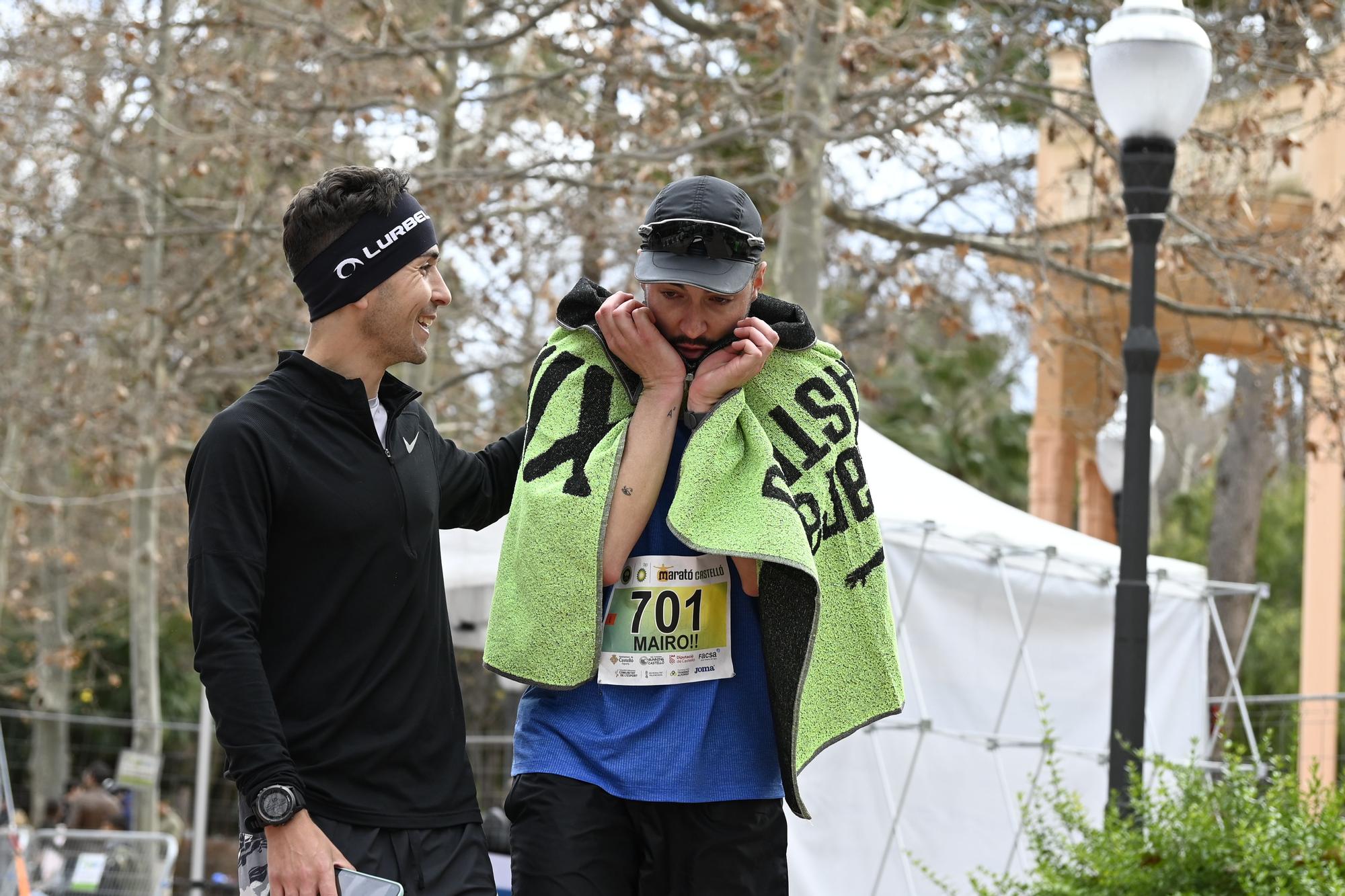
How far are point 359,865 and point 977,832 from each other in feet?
17.8

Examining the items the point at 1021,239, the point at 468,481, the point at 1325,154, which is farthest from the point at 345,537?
the point at 1325,154

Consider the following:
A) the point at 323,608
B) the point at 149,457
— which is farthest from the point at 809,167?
the point at 149,457

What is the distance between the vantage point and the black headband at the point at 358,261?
114 inches

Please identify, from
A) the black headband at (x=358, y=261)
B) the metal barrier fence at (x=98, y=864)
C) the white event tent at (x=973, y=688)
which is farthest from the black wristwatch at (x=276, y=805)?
the metal barrier fence at (x=98, y=864)

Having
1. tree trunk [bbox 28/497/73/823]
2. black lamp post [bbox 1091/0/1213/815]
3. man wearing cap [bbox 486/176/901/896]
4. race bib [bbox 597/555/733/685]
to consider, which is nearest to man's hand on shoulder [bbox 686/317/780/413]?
man wearing cap [bbox 486/176/901/896]

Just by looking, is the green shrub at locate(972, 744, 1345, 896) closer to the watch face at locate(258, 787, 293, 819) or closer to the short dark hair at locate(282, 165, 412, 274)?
the watch face at locate(258, 787, 293, 819)

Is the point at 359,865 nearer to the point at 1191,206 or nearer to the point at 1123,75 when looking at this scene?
the point at 1123,75

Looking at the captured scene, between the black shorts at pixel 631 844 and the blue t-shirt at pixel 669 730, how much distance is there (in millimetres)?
35

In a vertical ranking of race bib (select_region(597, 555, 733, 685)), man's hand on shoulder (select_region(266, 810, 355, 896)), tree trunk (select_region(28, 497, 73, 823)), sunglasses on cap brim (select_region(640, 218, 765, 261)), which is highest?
sunglasses on cap brim (select_region(640, 218, 765, 261))

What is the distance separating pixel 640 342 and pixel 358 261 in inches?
20.2

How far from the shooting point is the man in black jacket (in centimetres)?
261

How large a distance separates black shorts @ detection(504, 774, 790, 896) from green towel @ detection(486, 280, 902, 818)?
12 cm

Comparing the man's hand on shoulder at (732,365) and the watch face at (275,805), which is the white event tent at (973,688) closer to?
the man's hand on shoulder at (732,365)

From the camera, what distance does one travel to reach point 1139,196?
620cm
